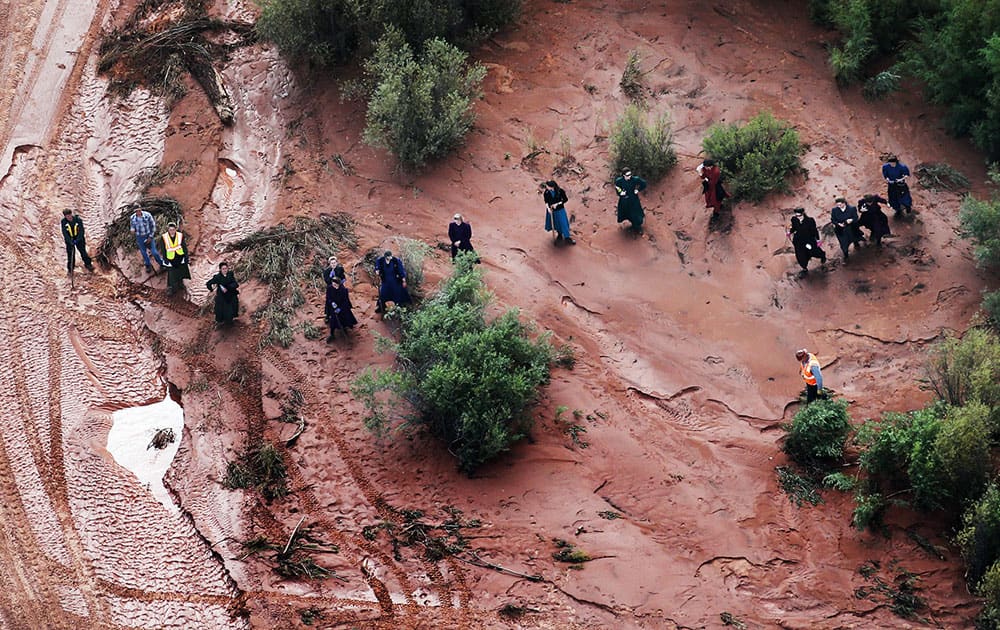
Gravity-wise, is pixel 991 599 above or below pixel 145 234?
below

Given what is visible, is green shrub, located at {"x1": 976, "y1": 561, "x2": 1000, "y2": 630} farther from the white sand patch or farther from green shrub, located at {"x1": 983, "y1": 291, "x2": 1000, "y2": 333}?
the white sand patch

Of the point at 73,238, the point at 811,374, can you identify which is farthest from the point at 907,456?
the point at 73,238

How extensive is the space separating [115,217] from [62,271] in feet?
4.88

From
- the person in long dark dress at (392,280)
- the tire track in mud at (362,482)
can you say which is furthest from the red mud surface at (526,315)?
the person in long dark dress at (392,280)

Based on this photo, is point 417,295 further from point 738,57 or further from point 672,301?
point 738,57

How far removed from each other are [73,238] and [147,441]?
437cm

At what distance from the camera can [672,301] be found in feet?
58.1

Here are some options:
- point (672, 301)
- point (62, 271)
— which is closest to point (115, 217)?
point (62, 271)

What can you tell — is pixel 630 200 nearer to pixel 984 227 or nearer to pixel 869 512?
pixel 984 227

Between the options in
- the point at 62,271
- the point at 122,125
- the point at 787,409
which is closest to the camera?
the point at 787,409

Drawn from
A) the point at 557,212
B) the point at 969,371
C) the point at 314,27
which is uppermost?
the point at 314,27

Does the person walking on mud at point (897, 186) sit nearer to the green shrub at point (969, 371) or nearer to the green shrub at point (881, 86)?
the green shrub at point (881, 86)

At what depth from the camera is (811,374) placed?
50.7ft

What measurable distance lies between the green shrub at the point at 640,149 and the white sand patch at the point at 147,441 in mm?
8568
